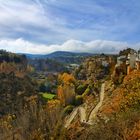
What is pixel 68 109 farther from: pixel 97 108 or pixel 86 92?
pixel 97 108

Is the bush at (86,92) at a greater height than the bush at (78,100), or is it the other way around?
the bush at (86,92)

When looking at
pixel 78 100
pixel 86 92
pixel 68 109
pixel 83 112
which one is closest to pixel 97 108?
pixel 83 112

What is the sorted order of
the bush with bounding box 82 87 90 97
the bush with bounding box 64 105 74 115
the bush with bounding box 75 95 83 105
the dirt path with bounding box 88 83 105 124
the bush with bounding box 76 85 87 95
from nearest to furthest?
the dirt path with bounding box 88 83 105 124
the bush with bounding box 64 105 74 115
the bush with bounding box 75 95 83 105
the bush with bounding box 82 87 90 97
the bush with bounding box 76 85 87 95

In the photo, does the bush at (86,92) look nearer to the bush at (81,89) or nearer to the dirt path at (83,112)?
the dirt path at (83,112)

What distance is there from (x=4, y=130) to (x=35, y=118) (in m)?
9.51

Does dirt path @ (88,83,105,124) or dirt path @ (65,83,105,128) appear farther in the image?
dirt path @ (65,83,105,128)

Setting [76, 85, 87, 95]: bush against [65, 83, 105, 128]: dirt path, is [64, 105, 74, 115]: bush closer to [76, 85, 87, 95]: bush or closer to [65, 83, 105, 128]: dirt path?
[65, 83, 105, 128]: dirt path

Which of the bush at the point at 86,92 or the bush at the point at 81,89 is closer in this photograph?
the bush at the point at 86,92

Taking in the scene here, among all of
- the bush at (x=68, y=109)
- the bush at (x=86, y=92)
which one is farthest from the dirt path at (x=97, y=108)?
the bush at (x=68, y=109)

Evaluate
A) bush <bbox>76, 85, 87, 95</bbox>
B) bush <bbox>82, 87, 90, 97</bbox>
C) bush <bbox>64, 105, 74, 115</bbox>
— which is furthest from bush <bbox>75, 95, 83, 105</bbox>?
bush <bbox>76, 85, 87, 95</bbox>

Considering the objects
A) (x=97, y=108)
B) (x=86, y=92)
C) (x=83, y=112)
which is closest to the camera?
(x=97, y=108)

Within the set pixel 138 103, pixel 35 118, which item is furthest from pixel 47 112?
pixel 138 103

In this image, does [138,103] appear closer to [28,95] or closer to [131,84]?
[131,84]

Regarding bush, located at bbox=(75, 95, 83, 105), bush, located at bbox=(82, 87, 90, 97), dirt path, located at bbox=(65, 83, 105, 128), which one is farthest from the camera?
bush, located at bbox=(82, 87, 90, 97)
